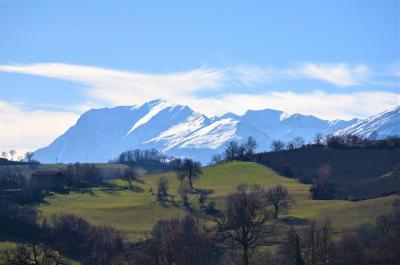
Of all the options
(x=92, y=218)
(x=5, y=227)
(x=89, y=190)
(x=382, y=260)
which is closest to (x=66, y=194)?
(x=89, y=190)

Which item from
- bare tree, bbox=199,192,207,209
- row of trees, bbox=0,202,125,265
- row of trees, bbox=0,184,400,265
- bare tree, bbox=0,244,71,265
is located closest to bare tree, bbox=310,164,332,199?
row of trees, bbox=0,184,400,265

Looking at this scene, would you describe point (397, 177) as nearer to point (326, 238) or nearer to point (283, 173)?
point (283, 173)

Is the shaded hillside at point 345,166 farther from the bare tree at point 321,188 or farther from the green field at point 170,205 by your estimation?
the green field at point 170,205

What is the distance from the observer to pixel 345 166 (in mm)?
176125

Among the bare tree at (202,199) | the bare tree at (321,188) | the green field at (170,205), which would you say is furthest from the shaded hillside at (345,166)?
the bare tree at (202,199)

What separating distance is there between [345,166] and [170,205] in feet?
206

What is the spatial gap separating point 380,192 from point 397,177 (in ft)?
50.2

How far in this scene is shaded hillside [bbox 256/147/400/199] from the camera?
Result: 14312 cm

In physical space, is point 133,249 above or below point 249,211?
below

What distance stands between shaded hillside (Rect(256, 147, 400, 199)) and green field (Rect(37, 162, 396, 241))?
754cm

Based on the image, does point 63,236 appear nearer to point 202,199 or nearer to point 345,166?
point 202,199

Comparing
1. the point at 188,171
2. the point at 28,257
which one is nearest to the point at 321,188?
the point at 188,171

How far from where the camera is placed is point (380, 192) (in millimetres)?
130875

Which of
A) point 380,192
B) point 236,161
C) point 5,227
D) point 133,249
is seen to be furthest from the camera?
point 236,161
